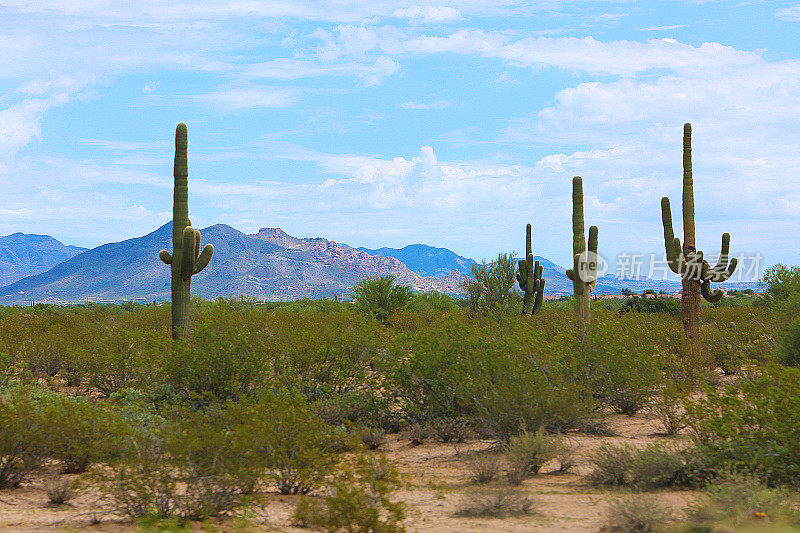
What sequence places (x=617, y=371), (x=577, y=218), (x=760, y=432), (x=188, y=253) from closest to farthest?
(x=760, y=432), (x=617, y=371), (x=188, y=253), (x=577, y=218)

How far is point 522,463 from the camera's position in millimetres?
9273

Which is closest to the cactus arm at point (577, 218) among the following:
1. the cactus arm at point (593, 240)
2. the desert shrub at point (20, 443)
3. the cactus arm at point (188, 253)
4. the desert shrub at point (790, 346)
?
the cactus arm at point (593, 240)

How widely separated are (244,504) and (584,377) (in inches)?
323

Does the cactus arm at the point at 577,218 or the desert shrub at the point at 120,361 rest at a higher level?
the cactus arm at the point at 577,218

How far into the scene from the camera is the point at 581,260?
20.9m

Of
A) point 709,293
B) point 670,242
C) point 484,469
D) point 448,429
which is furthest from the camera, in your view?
point 670,242

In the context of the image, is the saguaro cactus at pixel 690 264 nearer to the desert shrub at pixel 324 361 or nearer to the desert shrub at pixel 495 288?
the desert shrub at pixel 324 361

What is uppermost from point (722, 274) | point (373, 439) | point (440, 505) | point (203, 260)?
point (203, 260)

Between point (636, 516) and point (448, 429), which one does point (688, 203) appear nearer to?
point (448, 429)

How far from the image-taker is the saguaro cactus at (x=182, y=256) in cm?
1636

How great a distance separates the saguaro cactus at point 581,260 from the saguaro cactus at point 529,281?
411 inches

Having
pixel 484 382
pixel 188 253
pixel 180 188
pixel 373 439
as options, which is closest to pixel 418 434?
pixel 373 439

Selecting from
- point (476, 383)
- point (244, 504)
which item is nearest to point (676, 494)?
point (476, 383)

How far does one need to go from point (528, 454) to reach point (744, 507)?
3196mm
